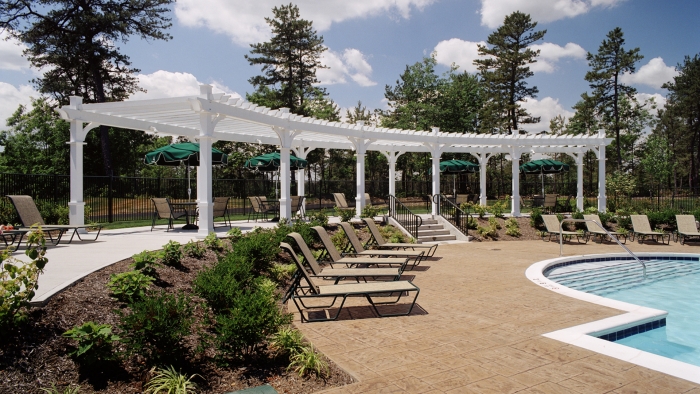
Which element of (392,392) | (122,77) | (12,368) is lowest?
(392,392)

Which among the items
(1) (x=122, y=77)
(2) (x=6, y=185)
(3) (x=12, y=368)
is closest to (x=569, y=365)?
(3) (x=12, y=368)

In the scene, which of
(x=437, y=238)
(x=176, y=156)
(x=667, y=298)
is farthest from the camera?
(x=437, y=238)

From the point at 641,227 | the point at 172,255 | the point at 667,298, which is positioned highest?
the point at 172,255

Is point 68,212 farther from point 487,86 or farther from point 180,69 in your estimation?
point 487,86

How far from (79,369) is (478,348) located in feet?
11.9

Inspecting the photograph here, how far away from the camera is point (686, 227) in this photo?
14555mm

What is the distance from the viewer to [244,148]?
33.2 metres

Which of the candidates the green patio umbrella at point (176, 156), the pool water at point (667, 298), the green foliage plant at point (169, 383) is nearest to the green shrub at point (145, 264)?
the green foliage plant at point (169, 383)

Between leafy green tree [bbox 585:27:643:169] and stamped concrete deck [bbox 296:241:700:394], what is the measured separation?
115 ft

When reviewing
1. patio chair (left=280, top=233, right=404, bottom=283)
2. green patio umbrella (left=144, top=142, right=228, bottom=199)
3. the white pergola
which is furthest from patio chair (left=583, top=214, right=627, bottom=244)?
green patio umbrella (left=144, top=142, right=228, bottom=199)

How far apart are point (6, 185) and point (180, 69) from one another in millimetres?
20341

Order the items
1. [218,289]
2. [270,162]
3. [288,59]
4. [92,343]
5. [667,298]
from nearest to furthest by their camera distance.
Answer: [92,343], [218,289], [667,298], [270,162], [288,59]

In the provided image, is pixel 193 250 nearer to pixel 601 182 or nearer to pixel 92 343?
pixel 92 343

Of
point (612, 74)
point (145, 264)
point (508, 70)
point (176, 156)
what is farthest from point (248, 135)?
point (612, 74)
